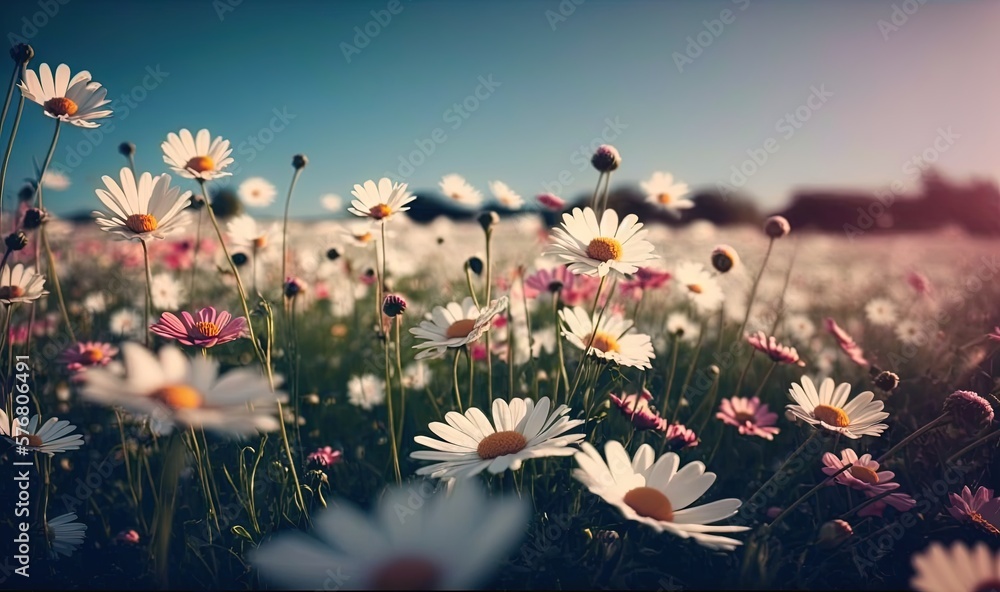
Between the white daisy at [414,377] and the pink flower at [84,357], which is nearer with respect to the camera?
the pink flower at [84,357]

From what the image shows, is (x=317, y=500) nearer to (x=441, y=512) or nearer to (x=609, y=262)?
(x=441, y=512)

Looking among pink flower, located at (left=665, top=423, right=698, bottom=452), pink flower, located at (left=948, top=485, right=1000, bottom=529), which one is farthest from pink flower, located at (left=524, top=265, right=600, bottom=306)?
pink flower, located at (left=948, top=485, right=1000, bottom=529)

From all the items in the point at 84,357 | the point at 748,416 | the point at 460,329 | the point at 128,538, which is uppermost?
the point at 460,329

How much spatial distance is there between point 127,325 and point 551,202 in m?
2.05

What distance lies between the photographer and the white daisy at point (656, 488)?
33.5 inches

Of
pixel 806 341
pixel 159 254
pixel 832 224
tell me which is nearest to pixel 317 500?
pixel 806 341

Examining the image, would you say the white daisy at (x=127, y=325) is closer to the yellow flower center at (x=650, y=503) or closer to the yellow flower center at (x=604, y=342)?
the yellow flower center at (x=604, y=342)

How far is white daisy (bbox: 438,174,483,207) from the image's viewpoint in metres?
2.04

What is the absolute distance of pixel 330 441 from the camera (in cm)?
182

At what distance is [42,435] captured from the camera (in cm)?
123

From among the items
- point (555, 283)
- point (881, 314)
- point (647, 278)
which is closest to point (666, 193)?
point (647, 278)

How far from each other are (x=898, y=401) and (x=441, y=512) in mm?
1921

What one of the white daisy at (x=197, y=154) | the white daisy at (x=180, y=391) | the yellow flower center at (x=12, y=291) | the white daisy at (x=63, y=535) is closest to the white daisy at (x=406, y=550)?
the white daisy at (x=180, y=391)

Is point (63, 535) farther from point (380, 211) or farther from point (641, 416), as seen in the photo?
point (641, 416)
